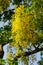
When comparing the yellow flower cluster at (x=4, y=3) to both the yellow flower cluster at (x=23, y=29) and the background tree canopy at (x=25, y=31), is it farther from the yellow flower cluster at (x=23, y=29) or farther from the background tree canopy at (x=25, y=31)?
the yellow flower cluster at (x=23, y=29)

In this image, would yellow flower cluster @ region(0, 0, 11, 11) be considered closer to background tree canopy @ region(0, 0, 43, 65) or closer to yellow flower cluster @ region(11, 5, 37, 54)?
background tree canopy @ region(0, 0, 43, 65)

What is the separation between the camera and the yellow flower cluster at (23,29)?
4441 mm

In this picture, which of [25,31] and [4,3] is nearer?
[25,31]

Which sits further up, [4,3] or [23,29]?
[4,3]

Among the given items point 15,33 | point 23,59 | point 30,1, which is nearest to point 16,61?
point 23,59

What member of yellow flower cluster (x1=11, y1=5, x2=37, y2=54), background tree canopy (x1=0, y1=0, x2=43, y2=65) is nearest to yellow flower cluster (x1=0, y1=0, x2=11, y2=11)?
background tree canopy (x1=0, y1=0, x2=43, y2=65)

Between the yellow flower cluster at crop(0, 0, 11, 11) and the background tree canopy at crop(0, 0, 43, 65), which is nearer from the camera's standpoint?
the background tree canopy at crop(0, 0, 43, 65)

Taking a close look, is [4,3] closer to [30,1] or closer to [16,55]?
[30,1]

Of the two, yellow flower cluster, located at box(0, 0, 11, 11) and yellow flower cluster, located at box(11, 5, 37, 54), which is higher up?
yellow flower cluster, located at box(0, 0, 11, 11)

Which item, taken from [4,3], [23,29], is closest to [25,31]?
[23,29]

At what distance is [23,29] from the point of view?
176 inches

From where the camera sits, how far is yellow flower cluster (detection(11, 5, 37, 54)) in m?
4.44

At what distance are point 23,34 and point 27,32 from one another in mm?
98

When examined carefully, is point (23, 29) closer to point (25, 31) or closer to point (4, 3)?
point (25, 31)
